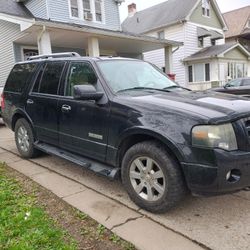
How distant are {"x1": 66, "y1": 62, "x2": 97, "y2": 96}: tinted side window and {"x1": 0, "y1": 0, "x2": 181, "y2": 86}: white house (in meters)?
7.38

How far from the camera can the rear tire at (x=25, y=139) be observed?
562cm

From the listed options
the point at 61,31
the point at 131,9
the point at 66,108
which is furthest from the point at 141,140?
the point at 131,9

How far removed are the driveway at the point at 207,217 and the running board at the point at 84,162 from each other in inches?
13.4

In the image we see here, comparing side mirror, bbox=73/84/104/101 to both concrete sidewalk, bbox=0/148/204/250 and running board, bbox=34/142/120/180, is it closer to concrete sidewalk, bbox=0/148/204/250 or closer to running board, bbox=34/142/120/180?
running board, bbox=34/142/120/180

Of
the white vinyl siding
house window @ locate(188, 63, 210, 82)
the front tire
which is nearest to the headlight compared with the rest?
the front tire

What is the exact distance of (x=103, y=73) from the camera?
4.22m

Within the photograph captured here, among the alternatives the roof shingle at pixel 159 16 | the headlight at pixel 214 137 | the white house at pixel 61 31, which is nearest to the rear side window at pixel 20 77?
the headlight at pixel 214 137

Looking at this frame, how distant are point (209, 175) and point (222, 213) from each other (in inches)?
31.0

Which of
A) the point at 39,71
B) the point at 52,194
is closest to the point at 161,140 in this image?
the point at 52,194

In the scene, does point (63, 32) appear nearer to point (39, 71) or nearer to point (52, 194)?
point (39, 71)

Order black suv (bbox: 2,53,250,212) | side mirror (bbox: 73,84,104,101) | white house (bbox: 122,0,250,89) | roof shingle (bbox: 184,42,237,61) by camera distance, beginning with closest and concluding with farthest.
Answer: black suv (bbox: 2,53,250,212)
side mirror (bbox: 73,84,104,101)
roof shingle (bbox: 184,42,237,61)
white house (bbox: 122,0,250,89)

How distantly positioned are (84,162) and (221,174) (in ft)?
6.65

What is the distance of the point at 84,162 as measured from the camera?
437cm

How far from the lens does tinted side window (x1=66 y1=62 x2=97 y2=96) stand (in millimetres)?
4301
